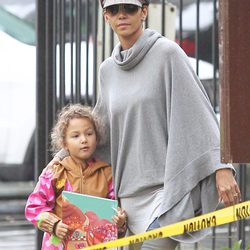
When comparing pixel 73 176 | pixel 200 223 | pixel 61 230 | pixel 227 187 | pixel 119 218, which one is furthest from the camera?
pixel 73 176

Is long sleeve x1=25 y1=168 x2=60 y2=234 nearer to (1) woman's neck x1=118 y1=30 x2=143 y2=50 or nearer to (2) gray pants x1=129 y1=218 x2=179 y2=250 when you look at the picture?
(2) gray pants x1=129 y1=218 x2=179 y2=250

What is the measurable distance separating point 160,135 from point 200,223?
61cm

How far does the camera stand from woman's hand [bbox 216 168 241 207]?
4.84m

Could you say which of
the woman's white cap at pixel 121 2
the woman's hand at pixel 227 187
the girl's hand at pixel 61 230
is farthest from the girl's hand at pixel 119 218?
the woman's white cap at pixel 121 2

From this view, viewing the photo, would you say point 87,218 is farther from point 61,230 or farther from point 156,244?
point 156,244

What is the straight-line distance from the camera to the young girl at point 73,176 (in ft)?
17.5

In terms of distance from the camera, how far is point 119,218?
5.14 meters

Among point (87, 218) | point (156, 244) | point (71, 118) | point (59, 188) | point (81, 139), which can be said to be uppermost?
point (71, 118)

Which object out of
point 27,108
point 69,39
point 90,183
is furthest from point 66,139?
point 27,108

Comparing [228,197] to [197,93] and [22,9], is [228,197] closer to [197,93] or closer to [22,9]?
[197,93]

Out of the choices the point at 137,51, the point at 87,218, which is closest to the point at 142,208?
the point at 87,218

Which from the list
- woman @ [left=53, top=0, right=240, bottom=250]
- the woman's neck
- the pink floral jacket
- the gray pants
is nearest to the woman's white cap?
woman @ [left=53, top=0, right=240, bottom=250]

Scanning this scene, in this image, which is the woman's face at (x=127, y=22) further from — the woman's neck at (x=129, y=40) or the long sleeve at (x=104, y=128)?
the long sleeve at (x=104, y=128)

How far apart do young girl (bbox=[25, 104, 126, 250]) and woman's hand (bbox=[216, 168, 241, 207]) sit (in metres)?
0.68
